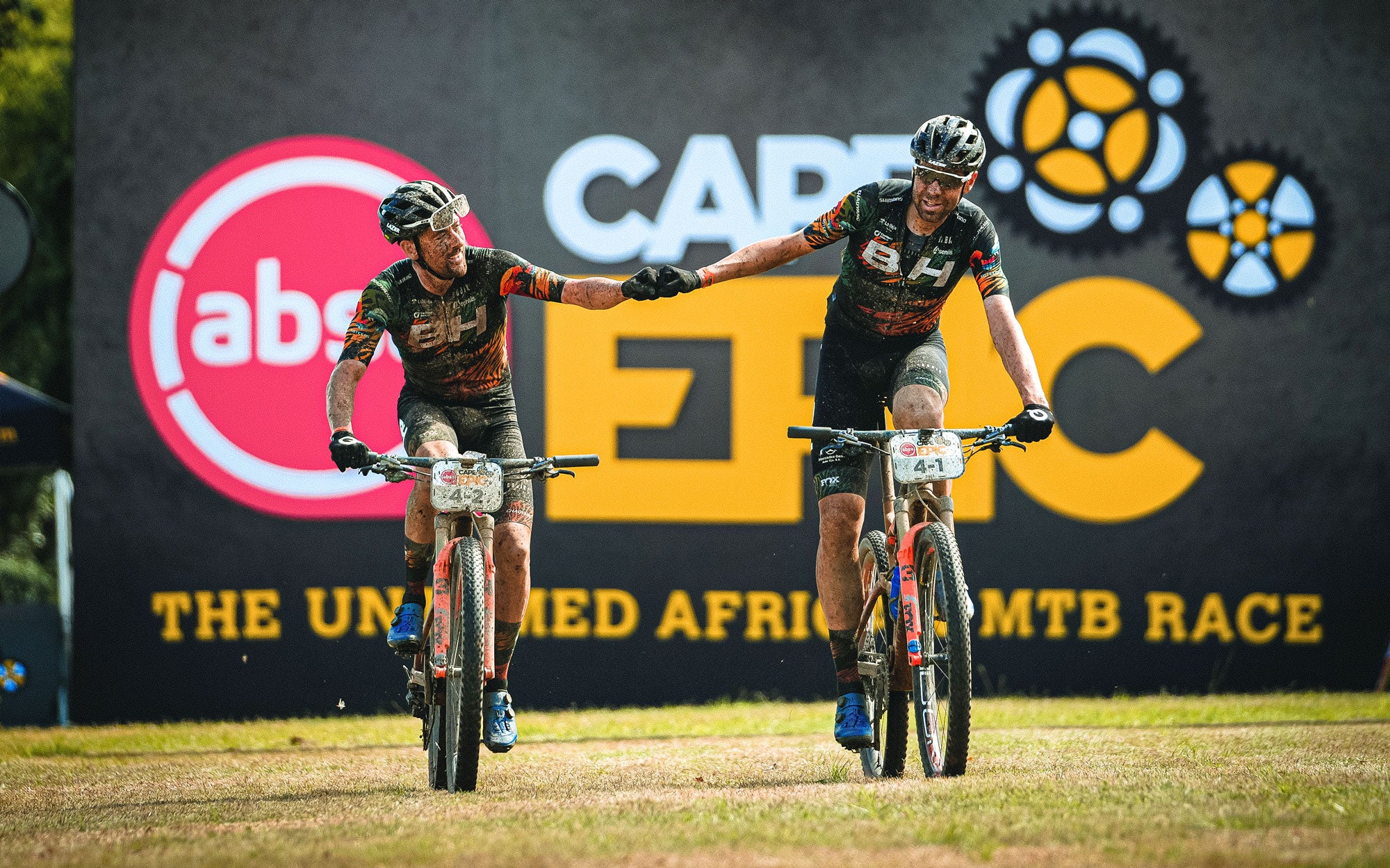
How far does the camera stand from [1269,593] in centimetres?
862

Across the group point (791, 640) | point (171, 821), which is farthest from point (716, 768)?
point (791, 640)

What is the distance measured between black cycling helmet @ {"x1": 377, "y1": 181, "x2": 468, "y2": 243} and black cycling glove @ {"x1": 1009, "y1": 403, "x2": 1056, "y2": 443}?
2249mm

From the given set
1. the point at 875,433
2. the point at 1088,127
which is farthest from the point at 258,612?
the point at 1088,127

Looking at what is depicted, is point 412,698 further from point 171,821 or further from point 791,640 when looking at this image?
point 791,640

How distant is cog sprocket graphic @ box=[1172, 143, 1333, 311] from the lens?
28.3 feet

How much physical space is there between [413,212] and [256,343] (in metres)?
3.74

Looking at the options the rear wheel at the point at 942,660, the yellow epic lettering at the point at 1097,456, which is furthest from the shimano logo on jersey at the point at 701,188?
the rear wheel at the point at 942,660

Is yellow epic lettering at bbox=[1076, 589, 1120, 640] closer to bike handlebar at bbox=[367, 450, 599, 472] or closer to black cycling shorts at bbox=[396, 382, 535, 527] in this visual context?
black cycling shorts at bbox=[396, 382, 535, 527]

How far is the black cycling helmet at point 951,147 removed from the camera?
200 inches

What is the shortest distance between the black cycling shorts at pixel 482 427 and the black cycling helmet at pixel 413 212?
69cm

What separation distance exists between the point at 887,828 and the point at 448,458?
6.81ft

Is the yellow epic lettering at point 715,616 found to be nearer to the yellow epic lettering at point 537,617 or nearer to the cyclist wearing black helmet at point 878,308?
the yellow epic lettering at point 537,617

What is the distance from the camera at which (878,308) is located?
5.46m

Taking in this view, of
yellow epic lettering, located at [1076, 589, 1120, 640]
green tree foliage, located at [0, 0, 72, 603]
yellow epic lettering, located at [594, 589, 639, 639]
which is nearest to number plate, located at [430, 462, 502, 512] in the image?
yellow epic lettering, located at [594, 589, 639, 639]
